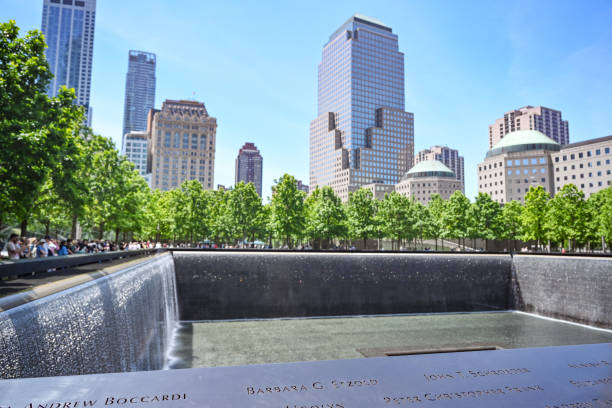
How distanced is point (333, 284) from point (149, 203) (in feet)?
132

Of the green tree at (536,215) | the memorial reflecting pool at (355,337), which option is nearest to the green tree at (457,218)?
the green tree at (536,215)

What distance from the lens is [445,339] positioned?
12938 mm

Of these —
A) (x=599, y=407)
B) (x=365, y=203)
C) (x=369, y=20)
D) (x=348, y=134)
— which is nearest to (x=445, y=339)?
(x=599, y=407)

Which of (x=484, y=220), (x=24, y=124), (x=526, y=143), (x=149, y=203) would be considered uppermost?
(x=526, y=143)

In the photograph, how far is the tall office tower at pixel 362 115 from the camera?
156625 mm

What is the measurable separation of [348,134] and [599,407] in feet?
523

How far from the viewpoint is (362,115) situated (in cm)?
15912

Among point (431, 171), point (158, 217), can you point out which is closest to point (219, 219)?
point (158, 217)

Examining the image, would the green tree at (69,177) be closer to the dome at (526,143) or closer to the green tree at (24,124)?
the green tree at (24,124)

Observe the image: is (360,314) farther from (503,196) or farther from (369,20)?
(369,20)

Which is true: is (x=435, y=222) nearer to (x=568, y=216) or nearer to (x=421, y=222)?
(x=421, y=222)

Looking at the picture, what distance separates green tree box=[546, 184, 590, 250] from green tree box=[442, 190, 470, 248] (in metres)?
9.95

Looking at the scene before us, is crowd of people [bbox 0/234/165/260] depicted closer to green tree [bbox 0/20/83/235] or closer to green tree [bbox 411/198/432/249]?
green tree [bbox 0/20/83/235]

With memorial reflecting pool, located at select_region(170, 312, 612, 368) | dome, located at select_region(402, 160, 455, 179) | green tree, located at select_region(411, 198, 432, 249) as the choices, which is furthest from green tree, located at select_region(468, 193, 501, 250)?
dome, located at select_region(402, 160, 455, 179)
